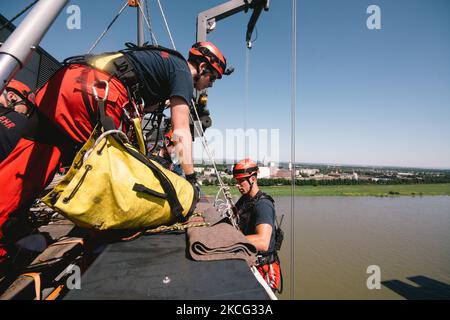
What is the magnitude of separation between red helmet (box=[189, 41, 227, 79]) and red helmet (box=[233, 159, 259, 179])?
1654 millimetres

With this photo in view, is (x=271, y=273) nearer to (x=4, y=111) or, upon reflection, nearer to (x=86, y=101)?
(x=86, y=101)

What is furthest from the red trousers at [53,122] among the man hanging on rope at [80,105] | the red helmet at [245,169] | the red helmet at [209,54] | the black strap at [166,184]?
the red helmet at [245,169]

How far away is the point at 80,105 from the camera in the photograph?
141 cm

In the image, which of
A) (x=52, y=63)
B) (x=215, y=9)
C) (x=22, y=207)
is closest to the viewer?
(x=22, y=207)

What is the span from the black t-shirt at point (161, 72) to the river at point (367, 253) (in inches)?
243

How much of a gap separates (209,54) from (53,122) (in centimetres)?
139

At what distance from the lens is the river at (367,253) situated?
1578 cm

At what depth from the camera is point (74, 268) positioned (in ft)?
4.45

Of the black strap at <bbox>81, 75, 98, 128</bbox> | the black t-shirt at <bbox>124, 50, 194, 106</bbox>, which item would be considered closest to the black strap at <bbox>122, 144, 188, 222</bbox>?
the black strap at <bbox>81, 75, 98, 128</bbox>

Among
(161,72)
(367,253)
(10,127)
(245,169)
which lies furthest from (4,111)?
(367,253)

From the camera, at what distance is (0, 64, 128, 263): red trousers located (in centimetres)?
135
